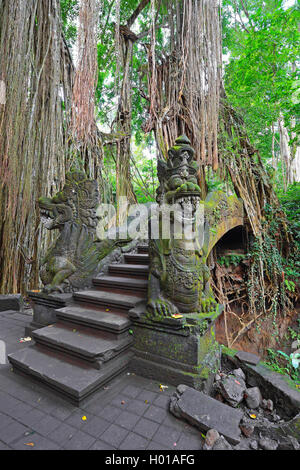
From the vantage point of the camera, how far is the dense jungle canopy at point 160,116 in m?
2.74

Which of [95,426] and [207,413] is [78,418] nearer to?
[95,426]

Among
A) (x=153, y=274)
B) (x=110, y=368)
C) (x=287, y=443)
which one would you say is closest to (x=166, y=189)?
(x=153, y=274)

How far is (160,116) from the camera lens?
3.85 meters

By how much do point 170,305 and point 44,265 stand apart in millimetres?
1805

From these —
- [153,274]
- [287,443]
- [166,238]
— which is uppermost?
[166,238]

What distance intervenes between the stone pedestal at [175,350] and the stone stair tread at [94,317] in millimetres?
147

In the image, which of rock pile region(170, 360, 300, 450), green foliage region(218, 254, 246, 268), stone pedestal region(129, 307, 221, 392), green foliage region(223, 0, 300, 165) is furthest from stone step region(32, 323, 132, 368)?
green foliage region(223, 0, 300, 165)

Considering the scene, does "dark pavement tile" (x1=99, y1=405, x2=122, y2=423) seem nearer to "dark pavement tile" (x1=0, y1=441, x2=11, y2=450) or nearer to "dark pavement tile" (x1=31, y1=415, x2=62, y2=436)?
"dark pavement tile" (x1=31, y1=415, x2=62, y2=436)

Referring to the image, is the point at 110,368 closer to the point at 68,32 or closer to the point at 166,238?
A: the point at 166,238

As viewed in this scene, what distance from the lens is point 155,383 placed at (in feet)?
6.47

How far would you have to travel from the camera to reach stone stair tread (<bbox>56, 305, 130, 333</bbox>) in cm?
212

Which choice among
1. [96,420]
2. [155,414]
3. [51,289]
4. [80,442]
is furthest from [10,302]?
[155,414]

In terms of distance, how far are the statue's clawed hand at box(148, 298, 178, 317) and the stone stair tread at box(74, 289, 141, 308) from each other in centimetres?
32

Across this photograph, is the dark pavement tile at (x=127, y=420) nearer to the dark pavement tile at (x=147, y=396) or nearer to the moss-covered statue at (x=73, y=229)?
the dark pavement tile at (x=147, y=396)
